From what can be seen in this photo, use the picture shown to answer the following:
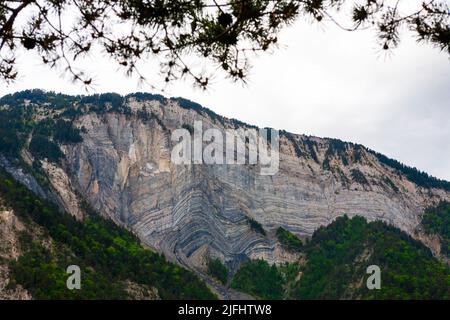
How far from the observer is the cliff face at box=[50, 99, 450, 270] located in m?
117

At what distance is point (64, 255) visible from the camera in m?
78.1

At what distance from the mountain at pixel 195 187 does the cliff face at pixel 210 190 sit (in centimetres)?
21

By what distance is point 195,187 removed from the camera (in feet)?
403

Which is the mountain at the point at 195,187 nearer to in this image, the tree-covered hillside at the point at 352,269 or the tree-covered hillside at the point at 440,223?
the tree-covered hillside at the point at 440,223

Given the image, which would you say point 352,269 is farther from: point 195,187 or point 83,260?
point 83,260

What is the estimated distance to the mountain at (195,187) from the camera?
11169 cm

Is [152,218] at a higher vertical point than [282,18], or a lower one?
higher

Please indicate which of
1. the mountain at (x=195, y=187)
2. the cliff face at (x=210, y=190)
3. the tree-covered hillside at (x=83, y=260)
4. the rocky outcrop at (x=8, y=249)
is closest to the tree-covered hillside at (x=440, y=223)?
the mountain at (x=195, y=187)

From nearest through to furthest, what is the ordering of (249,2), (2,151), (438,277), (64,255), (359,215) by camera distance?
(249,2) → (64,255) → (438,277) → (2,151) → (359,215)

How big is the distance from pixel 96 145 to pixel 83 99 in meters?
17.2

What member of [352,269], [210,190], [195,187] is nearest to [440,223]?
[352,269]

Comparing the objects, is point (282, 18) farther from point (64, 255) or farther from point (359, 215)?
point (359, 215)
